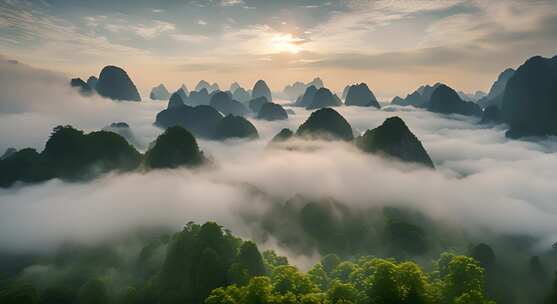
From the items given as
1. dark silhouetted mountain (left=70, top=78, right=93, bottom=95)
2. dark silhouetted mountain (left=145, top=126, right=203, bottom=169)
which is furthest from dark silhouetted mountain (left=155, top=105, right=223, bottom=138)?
dark silhouetted mountain (left=70, top=78, right=93, bottom=95)

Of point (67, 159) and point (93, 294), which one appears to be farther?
point (67, 159)

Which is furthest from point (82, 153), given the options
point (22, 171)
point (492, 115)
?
point (492, 115)

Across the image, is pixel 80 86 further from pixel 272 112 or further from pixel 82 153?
pixel 82 153

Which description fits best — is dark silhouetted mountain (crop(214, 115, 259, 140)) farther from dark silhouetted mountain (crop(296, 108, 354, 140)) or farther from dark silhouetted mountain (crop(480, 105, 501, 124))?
dark silhouetted mountain (crop(480, 105, 501, 124))

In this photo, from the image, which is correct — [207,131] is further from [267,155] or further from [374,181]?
[374,181]

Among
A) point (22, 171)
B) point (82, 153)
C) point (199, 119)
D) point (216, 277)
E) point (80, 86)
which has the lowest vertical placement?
point (216, 277)

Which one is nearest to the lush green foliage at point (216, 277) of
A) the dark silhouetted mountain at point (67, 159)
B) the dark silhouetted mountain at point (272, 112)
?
the dark silhouetted mountain at point (67, 159)

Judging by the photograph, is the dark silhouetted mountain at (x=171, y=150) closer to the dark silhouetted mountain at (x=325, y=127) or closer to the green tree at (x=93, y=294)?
the green tree at (x=93, y=294)

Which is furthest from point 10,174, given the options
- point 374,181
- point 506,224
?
point 506,224
